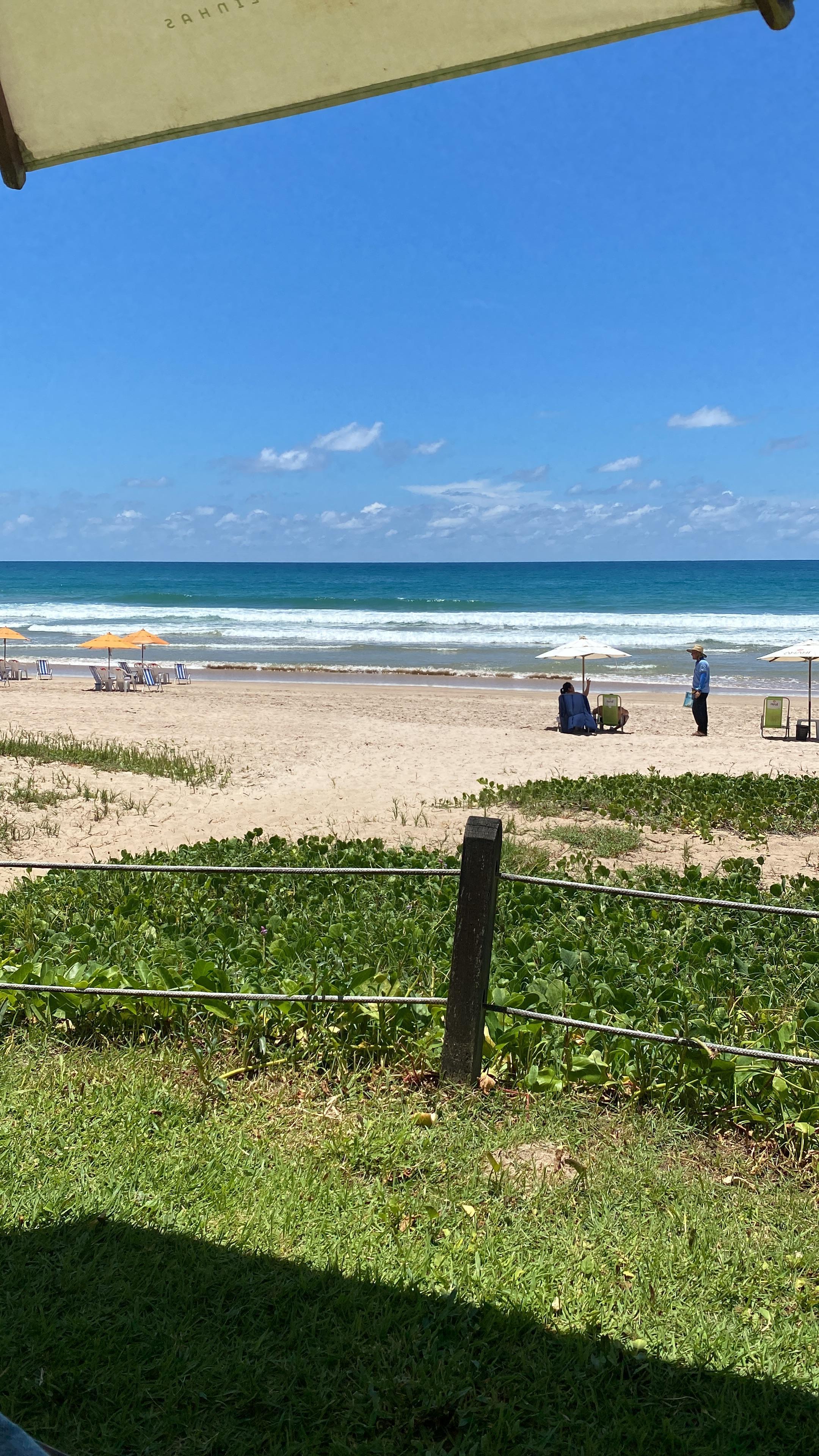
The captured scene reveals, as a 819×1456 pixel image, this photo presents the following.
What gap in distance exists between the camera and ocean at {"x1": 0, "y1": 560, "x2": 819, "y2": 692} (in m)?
35.6

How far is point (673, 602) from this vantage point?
6956 cm

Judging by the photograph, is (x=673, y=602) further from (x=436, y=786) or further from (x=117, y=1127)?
(x=117, y=1127)

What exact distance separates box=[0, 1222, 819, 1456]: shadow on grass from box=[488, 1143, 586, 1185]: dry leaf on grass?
0.62m

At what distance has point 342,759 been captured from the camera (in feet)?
46.1

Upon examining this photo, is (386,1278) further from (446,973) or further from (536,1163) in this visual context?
(446,973)

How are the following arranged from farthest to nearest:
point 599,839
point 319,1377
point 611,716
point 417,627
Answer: point 417,627
point 611,716
point 599,839
point 319,1377

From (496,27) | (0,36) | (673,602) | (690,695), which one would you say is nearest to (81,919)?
(0,36)

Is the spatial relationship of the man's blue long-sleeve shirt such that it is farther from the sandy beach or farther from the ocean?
the ocean

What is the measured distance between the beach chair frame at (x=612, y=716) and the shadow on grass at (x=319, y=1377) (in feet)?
53.6

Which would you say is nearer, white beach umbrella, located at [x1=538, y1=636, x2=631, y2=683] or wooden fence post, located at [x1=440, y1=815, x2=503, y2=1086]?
wooden fence post, located at [x1=440, y1=815, x2=503, y2=1086]

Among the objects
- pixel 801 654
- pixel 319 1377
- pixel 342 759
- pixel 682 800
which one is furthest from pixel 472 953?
pixel 801 654

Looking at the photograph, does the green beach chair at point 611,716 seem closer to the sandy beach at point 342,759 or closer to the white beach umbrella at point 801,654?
the sandy beach at point 342,759

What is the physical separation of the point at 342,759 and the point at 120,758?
3.13 metres

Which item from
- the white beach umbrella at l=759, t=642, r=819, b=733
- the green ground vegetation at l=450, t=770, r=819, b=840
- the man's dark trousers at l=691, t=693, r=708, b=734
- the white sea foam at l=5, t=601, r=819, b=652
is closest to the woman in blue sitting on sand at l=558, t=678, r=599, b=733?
the man's dark trousers at l=691, t=693, r=708, b=734
